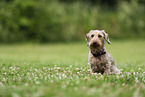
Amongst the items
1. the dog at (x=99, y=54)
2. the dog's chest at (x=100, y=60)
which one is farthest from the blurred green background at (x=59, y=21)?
the dog's chest at (x=100, y=60)

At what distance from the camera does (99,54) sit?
22.6 ft

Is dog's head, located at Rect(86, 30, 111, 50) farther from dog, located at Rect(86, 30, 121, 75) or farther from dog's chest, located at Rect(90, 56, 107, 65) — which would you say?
dog's chest, located at Rect(90, 56, 107, 65)

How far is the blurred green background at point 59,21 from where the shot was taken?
1297 inches

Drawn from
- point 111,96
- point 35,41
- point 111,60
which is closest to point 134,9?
point 35,41

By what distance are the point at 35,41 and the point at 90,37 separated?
28617 mm

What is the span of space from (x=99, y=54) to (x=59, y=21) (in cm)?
2953

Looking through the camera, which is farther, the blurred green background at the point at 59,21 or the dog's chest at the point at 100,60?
the blurred green background at the point at 59,21

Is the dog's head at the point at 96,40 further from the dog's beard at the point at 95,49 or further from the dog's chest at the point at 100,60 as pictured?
the dog's chest at the point at 100,60

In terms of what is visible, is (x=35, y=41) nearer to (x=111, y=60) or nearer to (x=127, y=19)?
(x=127, y=19)

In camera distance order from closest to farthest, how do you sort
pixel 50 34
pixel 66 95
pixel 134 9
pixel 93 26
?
1. pixel 66 95
2. pixel 50 34
3. pixel 93 26
4. pixel 134 9

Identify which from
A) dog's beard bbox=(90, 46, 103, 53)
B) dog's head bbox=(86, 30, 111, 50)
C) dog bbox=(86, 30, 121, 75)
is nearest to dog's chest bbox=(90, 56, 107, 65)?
dog bbox=(86, 30, 121, 75)

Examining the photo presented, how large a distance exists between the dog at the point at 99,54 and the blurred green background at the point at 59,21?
26879 millimetres

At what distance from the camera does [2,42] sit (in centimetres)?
3328

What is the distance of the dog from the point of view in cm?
663
